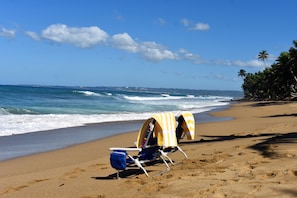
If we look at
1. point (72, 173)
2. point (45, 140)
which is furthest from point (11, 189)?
point (45, 140)

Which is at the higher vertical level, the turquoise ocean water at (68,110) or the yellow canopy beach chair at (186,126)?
the yellow canopy beach chair at (186,126)

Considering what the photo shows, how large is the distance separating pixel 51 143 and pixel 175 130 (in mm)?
6020

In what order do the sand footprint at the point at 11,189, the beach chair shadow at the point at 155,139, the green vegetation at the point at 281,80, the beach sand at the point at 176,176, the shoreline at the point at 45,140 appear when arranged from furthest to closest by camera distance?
the green vegetation at the point at 281,80, the shoreline at the point at 45,140, the beach chair shadow at the point at 155,139, the sand footprint at the point at 11,189, the beach sand at the point at 176,176

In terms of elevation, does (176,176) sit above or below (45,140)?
above

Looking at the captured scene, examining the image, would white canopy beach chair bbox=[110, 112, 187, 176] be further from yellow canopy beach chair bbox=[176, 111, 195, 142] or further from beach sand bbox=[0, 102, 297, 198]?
yellow canopy beach chair bbox=[176, 111, 195, 142]

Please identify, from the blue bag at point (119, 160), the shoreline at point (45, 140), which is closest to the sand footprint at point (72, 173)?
the blue bag at point (119, 160)

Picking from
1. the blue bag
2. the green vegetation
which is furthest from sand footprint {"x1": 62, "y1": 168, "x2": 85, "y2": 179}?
the green vegetation

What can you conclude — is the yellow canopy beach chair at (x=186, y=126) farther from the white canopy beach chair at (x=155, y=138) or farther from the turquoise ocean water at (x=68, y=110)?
the turquoise ocean water at (x=68, y=110)

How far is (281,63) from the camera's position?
50.7m

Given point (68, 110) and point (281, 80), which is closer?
point (68, 110)

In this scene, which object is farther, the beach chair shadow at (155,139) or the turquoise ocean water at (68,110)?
the turquoise ocean water at (68,110)

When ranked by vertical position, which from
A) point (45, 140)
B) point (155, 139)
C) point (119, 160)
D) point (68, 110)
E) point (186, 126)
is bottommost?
point (45, 140)

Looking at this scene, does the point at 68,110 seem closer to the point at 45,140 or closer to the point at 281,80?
the point at 45,140

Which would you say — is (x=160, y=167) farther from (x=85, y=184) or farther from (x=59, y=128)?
(x=59, y=128)
